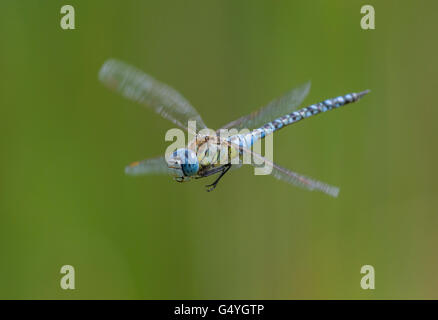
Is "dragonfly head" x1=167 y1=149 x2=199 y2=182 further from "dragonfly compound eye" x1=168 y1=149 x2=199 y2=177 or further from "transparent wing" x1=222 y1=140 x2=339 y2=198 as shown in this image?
"transparent wing" x1=222 y1=140 x2=339 y2=198

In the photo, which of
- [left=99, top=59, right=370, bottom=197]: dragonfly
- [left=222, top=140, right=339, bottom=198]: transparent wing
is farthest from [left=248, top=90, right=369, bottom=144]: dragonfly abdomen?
[left=222, top=140, right=339, bottom=198]: transparent wing

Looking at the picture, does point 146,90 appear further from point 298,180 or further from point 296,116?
point 296,116

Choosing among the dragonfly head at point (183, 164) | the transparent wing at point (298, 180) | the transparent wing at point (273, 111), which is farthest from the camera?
the transparent wing at point (273, 111)

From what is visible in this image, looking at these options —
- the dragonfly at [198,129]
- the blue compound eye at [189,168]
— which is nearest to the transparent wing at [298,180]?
the dragonfly at [198,129]

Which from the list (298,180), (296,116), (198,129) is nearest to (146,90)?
(198,129)

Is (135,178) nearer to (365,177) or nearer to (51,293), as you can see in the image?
(51,293)

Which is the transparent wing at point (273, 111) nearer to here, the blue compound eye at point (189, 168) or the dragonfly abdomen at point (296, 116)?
the dragonfly abdomen at point (296, 116)

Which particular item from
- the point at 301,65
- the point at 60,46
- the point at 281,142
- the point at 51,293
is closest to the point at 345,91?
the point at 301,65
